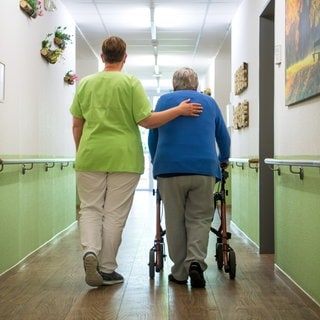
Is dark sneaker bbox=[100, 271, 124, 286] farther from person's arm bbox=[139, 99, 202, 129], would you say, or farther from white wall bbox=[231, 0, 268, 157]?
white wall bbox=[231, 0, 268, 157]

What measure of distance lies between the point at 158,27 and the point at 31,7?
10.7 ft

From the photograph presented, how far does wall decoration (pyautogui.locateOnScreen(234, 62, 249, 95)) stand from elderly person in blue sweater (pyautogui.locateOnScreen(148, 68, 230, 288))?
2.26 meters

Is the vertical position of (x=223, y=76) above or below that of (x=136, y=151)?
above

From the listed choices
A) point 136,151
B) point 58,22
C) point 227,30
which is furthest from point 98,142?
point 227,30

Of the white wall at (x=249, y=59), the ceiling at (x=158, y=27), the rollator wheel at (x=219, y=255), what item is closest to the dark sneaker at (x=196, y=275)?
the rollator wheel at (x=219, y=255)

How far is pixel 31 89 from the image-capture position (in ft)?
14.7

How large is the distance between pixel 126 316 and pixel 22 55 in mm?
2344

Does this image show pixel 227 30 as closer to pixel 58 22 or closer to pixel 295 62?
pixel 58 22

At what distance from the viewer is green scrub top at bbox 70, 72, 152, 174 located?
3311 mm

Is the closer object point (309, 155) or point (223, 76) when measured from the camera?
point (309, 155)

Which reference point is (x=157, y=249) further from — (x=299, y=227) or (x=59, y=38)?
(x=59, y=38)

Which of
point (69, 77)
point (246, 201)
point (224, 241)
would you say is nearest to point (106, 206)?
point (224, 241)

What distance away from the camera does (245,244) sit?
5.16 m

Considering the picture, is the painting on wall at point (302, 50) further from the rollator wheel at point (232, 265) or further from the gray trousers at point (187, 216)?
the rollator wheel at point (232, 265)
